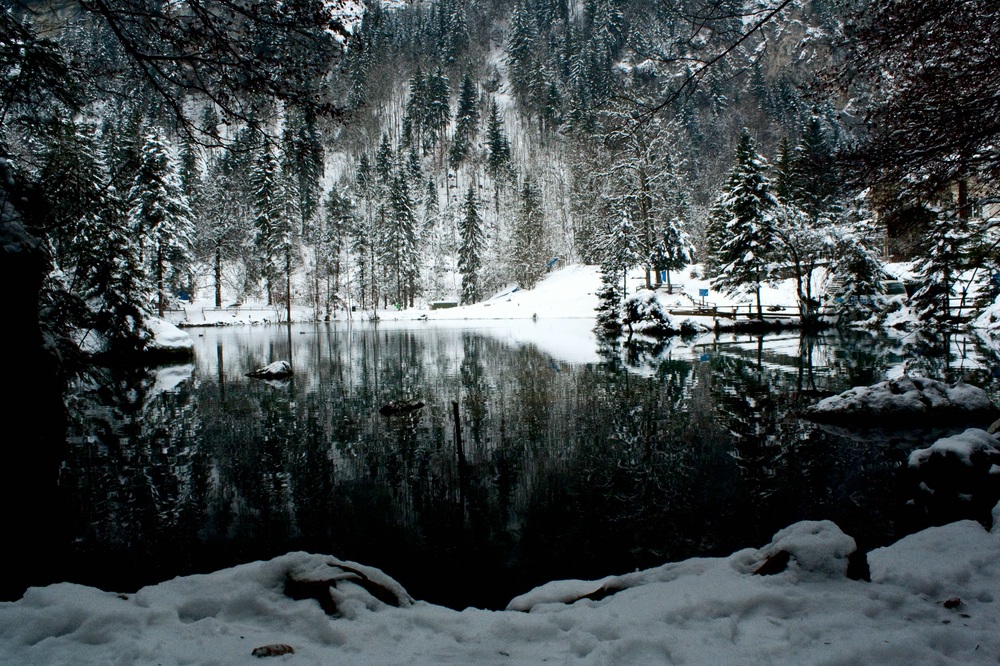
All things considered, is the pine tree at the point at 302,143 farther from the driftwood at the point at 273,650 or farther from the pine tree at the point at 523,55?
the pine tree at the point at 523,55

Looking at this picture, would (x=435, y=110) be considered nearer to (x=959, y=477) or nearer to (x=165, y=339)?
(x=165, y=339)

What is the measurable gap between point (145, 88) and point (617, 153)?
59.4m

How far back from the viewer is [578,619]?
3.91 m

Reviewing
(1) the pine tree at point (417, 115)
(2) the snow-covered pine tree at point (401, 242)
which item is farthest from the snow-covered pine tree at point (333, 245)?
(1) the pine tree at point (417, 115)

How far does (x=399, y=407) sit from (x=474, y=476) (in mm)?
5963

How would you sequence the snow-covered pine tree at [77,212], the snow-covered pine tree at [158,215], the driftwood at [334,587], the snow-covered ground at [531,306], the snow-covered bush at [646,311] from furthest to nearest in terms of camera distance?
the snow-covered ground at [531,306]
the snow-covered pine tree at [158,215]
the snow-covered bush at [646,311]
the snow-covered pine tree at [77,212]
the driftwood at [334,587]

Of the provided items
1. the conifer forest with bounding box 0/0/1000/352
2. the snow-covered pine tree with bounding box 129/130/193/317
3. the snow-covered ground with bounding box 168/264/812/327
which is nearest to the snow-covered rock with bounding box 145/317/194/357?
the conifer forest with bounding box 0/0/1000/352

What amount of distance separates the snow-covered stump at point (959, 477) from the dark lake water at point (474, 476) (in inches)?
14.1

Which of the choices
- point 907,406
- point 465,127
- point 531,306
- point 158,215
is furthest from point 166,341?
point 465,127

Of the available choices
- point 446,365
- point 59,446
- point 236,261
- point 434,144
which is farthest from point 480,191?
point 59,446

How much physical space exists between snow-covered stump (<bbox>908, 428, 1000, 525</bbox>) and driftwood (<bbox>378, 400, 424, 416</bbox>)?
446 inches

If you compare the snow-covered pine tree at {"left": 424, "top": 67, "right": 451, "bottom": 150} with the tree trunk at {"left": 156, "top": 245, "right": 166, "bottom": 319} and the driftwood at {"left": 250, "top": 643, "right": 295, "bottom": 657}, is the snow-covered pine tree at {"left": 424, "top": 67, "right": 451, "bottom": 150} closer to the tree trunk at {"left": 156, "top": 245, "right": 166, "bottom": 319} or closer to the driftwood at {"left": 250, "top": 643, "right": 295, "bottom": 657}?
the tree trunk at {"left": 156, "top": 245, "right": 166, "bottom": 319}

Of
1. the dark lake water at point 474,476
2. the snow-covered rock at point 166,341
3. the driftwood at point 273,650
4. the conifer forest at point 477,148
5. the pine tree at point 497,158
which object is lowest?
the dark lake water at point 474,476

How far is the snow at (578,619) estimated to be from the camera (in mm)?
3191
